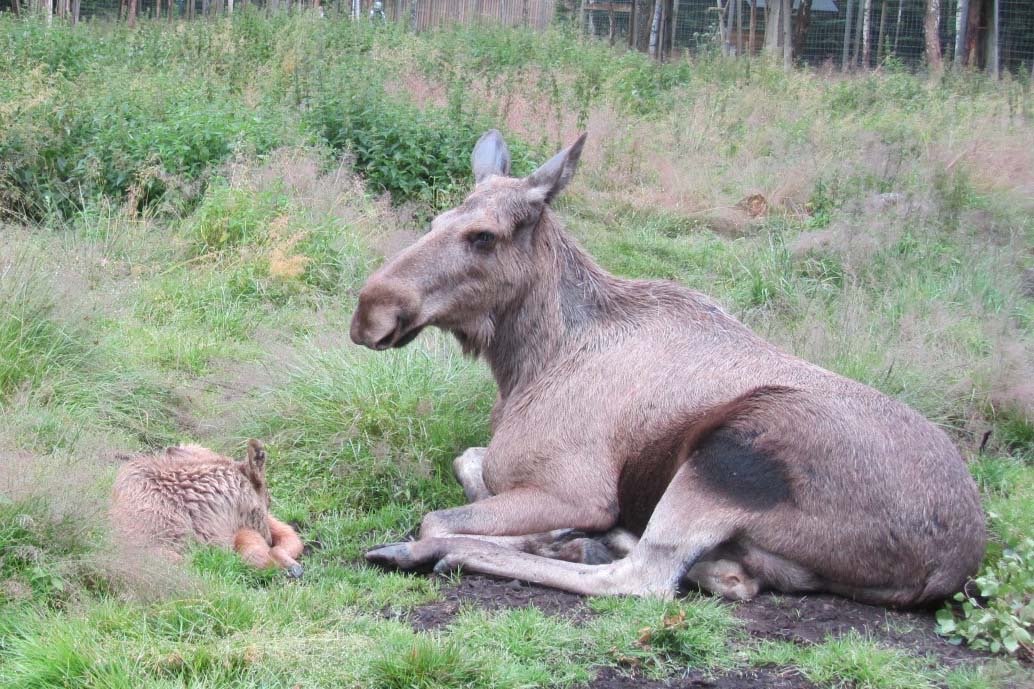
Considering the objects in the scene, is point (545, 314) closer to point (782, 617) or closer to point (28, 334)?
point (782, 617)

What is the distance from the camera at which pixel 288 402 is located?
25.0 feet

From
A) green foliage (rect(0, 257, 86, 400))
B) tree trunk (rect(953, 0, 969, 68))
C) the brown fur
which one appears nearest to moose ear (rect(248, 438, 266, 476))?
the brown fur

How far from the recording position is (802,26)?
30391 mm

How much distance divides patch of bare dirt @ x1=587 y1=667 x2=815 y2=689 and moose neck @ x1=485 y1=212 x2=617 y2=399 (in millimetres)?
2208

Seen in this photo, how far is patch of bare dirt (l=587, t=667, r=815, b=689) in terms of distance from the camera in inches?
186

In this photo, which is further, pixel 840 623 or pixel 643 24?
pixel 643 24

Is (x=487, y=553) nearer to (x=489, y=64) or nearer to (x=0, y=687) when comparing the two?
(x=0, y=687)

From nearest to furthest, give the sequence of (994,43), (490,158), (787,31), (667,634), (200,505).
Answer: (667,634), (200,505), (490,158), (994,43), (787,31)

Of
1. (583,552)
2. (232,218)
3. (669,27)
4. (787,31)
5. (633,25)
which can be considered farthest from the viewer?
(669,27)

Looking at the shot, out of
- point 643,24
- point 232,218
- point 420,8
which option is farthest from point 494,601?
point 643,24

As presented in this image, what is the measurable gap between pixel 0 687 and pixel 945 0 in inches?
1164

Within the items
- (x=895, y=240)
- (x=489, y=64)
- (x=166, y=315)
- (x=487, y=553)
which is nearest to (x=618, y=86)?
(x=489, y=64)

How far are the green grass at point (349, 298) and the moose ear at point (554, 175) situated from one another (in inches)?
65.6

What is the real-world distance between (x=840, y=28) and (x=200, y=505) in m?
28.4
